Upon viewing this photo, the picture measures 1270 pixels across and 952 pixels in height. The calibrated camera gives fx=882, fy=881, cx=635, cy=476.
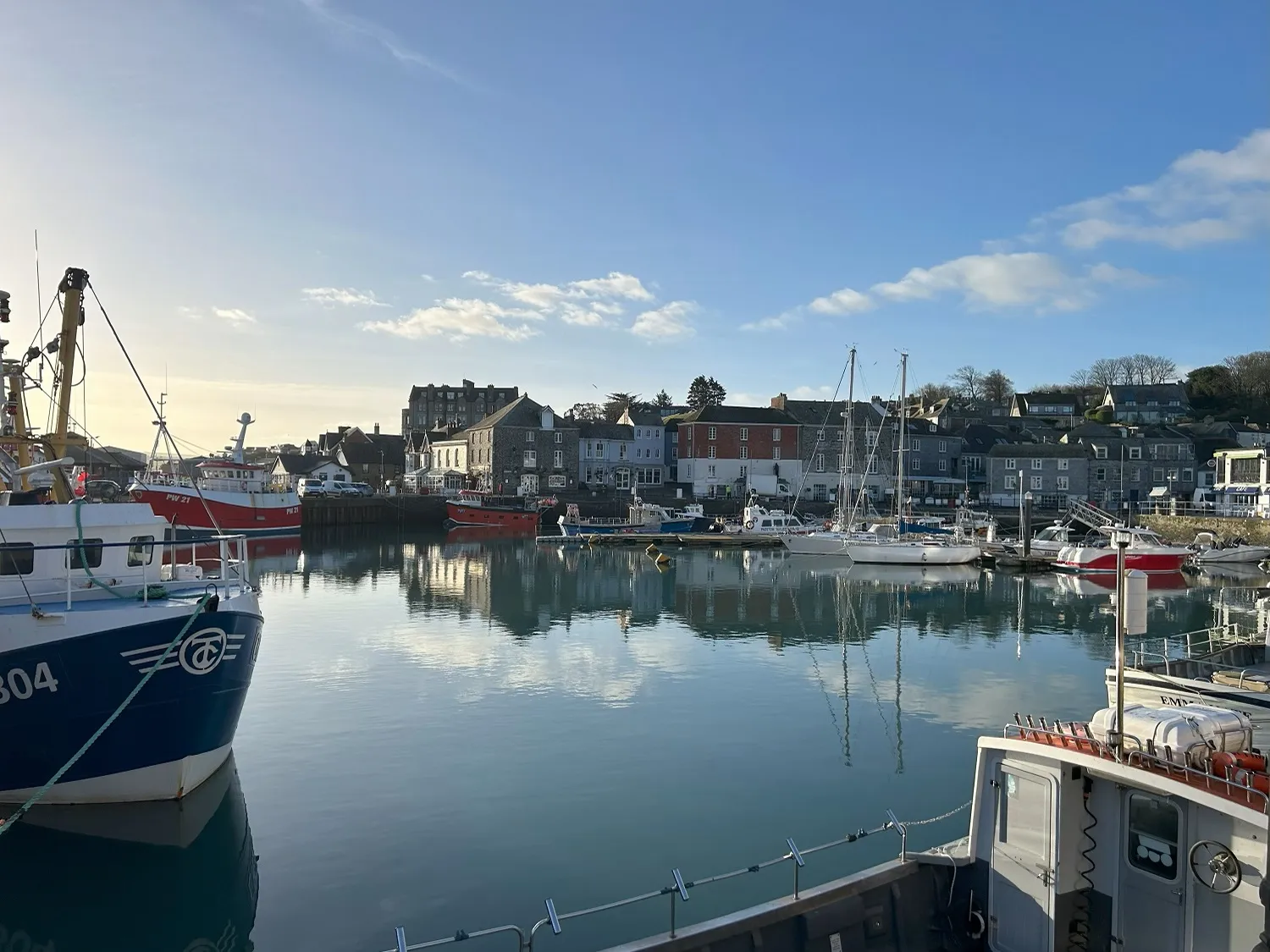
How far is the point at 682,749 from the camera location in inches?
649

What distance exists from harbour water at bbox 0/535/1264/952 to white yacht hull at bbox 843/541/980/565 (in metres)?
16.3

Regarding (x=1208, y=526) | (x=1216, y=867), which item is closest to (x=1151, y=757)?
(x=1216, y=867)

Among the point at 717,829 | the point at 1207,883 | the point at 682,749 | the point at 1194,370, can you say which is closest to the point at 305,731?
the point at 682,749

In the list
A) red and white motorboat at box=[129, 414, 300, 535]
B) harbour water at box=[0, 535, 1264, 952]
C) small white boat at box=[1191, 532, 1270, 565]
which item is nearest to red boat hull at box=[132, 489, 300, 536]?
red and white motorboat at box=[129, 414, 300, 535]

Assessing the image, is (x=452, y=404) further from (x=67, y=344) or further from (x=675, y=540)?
(x=67, y=344)

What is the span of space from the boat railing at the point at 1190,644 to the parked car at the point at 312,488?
225 feet

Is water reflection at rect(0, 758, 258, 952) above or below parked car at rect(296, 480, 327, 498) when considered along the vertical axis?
below

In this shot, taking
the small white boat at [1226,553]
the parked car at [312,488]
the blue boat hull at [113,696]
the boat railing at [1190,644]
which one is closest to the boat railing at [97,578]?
the blue boat hull at [113,696]

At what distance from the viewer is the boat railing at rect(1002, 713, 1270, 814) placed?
7.08 m

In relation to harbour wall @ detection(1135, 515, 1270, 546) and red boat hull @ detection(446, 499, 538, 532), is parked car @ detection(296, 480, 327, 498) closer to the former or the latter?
red boat hull @ detection(446, 499, 538, 532)

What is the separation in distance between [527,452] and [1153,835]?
248ft

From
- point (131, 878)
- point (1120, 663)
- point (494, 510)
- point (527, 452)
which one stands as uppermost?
point (527, 452)

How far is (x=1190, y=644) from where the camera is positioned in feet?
62.7

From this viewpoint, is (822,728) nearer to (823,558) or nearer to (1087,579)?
(1087,579)
